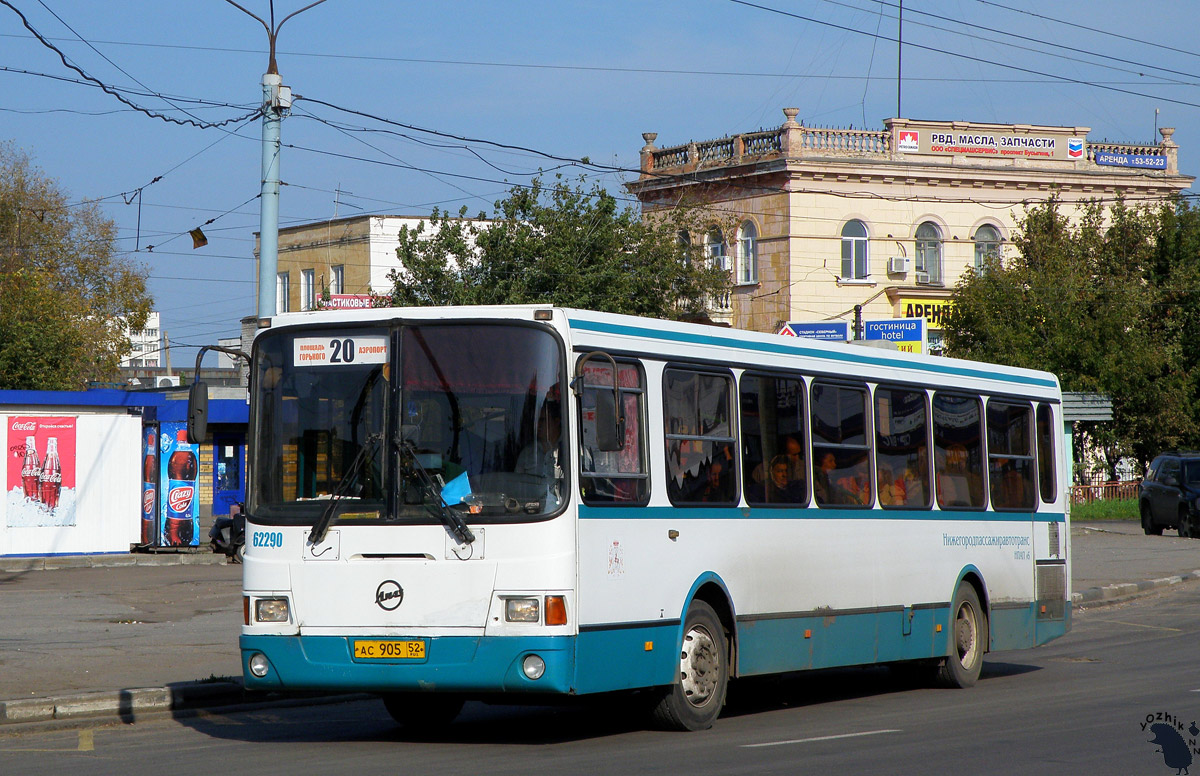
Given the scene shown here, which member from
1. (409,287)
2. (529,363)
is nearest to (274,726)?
(529,363)

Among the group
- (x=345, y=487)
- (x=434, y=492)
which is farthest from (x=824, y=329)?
(x=434, y=492)

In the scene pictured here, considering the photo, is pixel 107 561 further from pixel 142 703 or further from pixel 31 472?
pixel 142 703

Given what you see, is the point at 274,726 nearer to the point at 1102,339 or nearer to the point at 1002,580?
the point at 1002,580

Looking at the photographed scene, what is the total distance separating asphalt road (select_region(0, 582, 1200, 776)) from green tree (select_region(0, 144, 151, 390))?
3861 centimetres

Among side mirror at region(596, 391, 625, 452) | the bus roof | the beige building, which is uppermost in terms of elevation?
the beige building

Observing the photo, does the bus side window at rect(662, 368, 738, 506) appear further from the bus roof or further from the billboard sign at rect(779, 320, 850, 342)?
the billboard sign at rect(779, 320, 850, 342)

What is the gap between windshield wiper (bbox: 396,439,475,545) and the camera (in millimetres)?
9352

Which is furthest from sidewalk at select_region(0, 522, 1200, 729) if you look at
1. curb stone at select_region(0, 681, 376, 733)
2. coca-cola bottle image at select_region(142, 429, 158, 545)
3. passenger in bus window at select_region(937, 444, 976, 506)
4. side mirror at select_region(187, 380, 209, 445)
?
passenger in bus window at select_region(937, 444, 976, 506)

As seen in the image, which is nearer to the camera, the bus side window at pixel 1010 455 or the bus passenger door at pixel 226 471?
the bus side window at pixel 1010 455

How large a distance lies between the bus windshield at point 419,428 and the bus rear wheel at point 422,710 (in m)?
1.84

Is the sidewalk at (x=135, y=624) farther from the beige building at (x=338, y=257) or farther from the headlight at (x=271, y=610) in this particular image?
the beige building at (x=338, y=257)

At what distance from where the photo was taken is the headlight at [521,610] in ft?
30.3

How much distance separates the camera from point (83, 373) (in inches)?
2250

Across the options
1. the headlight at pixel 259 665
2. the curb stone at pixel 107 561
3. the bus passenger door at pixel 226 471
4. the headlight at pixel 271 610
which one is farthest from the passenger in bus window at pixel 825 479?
the bus passenger door at pixel 226 471
